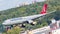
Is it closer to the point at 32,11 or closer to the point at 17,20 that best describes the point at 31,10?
the point at 32,11

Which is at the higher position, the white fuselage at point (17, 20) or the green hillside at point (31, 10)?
the green hillside at point (31, 10)

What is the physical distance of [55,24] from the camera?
5.78 feet

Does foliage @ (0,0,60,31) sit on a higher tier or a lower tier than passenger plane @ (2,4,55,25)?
higher

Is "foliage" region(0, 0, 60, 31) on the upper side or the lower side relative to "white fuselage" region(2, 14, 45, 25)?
upper

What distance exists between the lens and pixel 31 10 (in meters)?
1.78

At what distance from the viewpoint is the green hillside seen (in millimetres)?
1723

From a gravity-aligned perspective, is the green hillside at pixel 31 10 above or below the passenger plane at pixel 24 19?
above

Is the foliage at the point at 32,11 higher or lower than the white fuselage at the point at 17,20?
higher

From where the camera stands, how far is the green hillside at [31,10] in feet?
5.65

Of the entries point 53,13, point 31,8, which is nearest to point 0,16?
point 31,8

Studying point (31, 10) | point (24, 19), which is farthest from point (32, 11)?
point (24, 19)

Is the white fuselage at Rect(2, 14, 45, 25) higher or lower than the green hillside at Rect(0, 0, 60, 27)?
lower

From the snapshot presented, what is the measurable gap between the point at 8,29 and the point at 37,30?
26 cm

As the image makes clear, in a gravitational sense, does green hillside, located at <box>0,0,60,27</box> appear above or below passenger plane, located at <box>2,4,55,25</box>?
above
